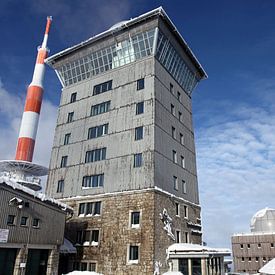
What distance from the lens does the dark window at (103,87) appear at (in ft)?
163

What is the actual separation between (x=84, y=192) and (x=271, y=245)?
5066 cm

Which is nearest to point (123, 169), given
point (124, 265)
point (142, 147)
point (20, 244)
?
point (142, 147)

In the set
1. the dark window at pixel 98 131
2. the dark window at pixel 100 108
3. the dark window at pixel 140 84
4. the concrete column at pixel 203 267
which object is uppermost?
the dark window at pixel 140 84

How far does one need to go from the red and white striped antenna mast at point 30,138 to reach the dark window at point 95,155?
596 inches

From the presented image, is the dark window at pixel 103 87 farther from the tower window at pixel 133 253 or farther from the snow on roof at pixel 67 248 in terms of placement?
the tower window at pixel 133 253

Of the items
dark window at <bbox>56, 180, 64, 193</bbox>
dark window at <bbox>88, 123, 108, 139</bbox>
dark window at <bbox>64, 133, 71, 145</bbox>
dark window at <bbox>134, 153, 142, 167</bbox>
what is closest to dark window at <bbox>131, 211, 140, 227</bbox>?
dark window at <bbox>134, 153, 142, 167</bbox>

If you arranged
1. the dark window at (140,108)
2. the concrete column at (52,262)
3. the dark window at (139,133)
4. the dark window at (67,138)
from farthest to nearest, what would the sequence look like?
the dark window at (67,138), the dark window at (140,108), the dark window at (139,133), the concrete column at (52,262)

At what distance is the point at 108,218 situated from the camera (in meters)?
40.0

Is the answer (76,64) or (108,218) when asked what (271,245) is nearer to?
(108,218)

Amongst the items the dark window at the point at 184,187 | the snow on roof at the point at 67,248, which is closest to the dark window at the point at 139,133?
the dark window at the point at 184,187

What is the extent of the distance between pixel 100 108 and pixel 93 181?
12.3 metres

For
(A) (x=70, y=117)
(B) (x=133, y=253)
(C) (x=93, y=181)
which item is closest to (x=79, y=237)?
(C) (x=93, y=181)

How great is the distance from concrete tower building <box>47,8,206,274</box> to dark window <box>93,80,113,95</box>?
20 centimetres

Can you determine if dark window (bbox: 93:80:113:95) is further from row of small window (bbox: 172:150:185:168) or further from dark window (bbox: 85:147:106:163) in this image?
row of small window (bbox: 172:150:185:168)
